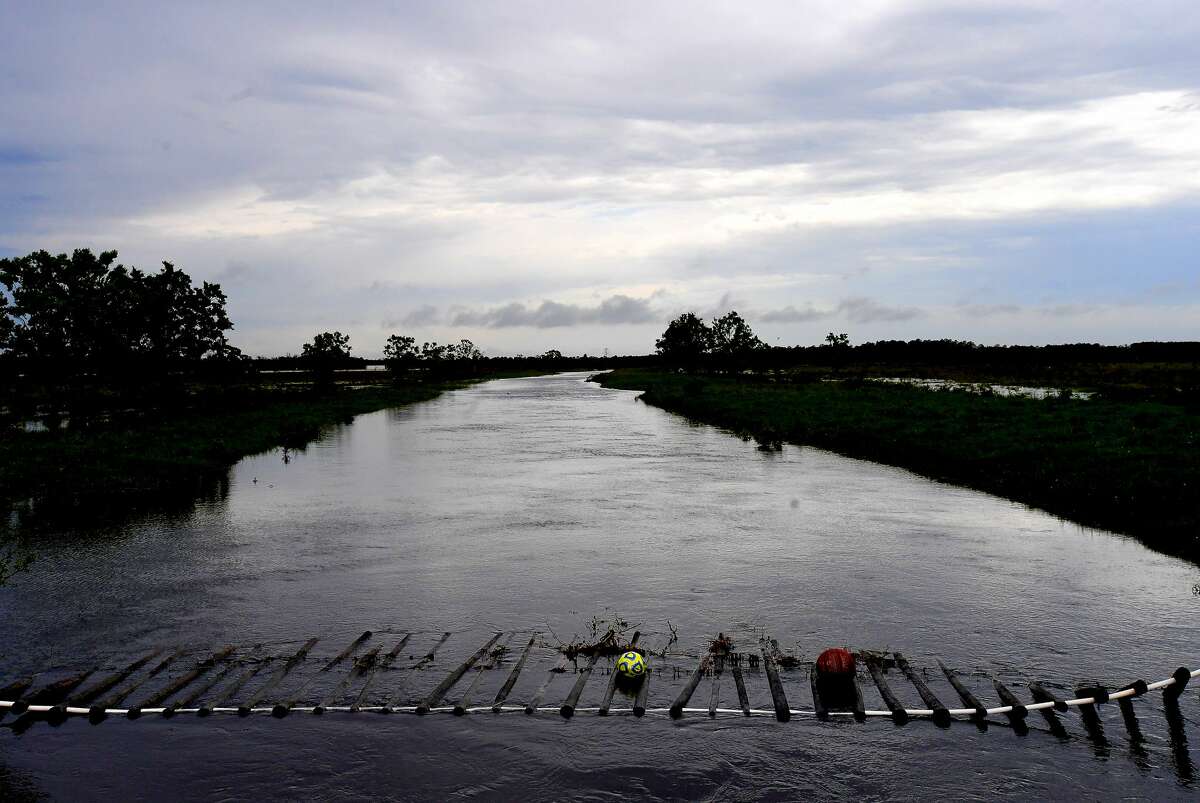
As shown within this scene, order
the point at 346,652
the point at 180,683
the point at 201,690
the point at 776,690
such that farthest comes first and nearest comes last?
the point at 346,652 → the point at 180,683 → the point at 201,690 → the point at 776,690

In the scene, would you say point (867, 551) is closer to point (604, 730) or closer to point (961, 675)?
point (961, 675)

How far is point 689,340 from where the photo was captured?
6855 inches

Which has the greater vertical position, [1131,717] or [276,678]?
[1131,717]

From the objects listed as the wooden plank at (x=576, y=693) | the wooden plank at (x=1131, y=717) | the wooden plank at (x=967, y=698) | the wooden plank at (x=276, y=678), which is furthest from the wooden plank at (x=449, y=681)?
the wooden plank at (x=1131, y=717)

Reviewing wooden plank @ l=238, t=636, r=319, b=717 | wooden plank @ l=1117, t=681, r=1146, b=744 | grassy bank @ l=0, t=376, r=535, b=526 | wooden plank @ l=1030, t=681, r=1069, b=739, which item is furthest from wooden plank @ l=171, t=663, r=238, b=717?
grassy bank @ l=0, t=376, r=535, b=526

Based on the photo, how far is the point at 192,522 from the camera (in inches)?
1121

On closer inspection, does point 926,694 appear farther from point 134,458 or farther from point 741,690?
point 134,458

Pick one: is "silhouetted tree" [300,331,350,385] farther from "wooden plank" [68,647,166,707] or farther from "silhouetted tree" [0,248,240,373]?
"wooden plank" [68,647,166,707]

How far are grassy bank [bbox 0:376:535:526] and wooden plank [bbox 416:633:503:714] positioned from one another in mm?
20068

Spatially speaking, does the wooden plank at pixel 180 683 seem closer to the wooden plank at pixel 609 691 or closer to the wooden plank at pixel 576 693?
the wooden plank at pixel 576 693

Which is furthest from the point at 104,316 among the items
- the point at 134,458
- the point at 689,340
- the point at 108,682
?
the point at 689,340

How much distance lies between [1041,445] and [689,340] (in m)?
138

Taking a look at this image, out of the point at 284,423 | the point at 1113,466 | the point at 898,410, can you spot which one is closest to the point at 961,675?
the point at 1113,466

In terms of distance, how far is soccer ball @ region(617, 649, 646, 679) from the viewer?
14.2 m
